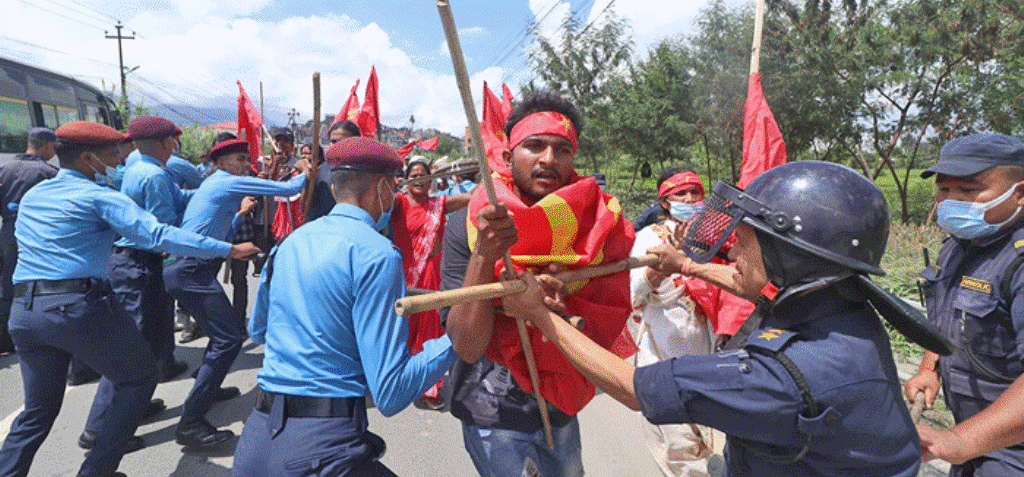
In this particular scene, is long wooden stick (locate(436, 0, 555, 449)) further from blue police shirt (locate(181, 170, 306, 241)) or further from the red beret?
blue police shirt (locate(181, 170, 306, 241))

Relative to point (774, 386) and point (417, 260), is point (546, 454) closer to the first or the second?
point (774, 386)

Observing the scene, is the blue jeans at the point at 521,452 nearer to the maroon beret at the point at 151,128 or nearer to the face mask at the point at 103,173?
the face mask at the point at 103,173

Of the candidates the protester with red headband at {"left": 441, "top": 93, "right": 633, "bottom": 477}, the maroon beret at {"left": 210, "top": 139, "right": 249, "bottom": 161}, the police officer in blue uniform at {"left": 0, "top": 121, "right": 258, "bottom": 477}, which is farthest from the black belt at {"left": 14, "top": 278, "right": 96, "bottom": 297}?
the protester with red headband at {"left": 441, "top": 93, "right": 633, "bottom": 477}

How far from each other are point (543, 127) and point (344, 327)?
1.00 meters

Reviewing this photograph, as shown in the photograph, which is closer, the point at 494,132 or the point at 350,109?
the point at 494,132

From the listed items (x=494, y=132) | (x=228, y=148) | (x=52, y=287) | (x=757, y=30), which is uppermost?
(x=757, y=30)

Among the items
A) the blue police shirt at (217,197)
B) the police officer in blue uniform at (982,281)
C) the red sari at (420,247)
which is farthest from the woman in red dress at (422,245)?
the police officer in blue uniform at (982,281)

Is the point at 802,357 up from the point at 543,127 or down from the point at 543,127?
down

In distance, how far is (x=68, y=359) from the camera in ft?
11.1

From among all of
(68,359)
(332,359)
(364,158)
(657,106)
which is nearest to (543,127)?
(364,158)

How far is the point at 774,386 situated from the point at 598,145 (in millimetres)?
20694

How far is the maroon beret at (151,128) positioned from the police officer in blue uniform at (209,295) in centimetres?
69

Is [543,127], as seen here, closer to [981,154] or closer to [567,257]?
[567,257]

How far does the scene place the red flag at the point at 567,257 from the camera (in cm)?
188
